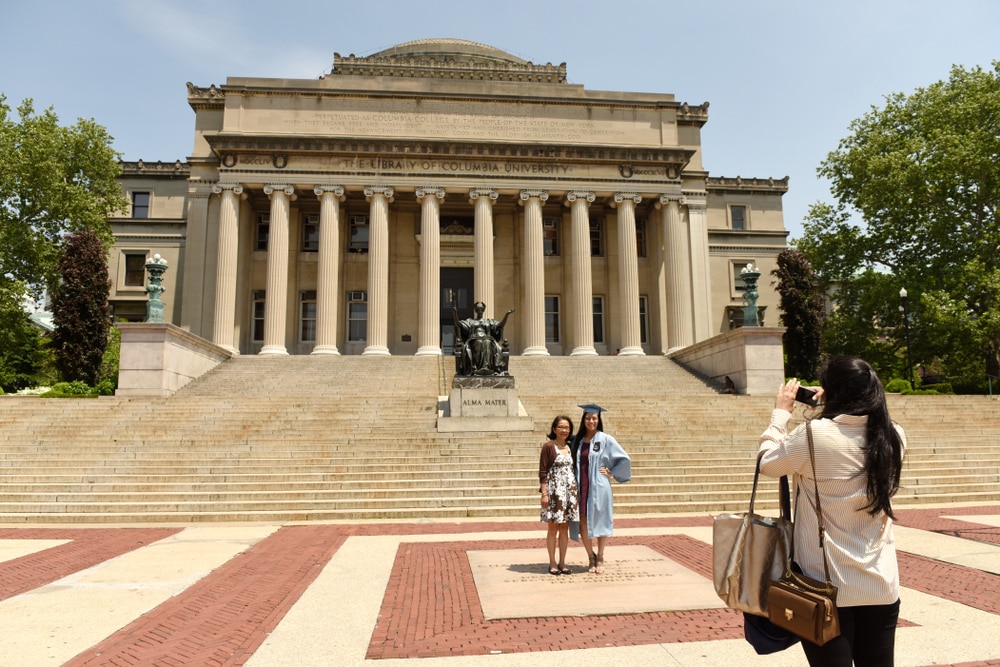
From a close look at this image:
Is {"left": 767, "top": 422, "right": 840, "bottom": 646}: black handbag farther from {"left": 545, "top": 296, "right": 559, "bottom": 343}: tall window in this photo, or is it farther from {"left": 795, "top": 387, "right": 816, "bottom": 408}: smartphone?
{"left": 545, "top": 296, "right": 559, "bottom": 343}: tall window

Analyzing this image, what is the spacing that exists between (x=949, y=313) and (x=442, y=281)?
82.7 feet

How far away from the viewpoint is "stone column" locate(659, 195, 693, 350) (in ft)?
121

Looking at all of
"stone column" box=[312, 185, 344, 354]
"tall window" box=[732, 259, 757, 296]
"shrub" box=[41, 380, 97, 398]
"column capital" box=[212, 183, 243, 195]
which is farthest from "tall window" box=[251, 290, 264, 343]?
"tall window" box=[732, 259, 757, 296]

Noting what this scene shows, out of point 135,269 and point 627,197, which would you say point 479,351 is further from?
point 135,269

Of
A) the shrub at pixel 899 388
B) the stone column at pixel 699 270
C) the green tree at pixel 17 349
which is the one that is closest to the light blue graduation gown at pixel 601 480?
the shrub at pixel 899 388

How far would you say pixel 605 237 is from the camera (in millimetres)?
40562

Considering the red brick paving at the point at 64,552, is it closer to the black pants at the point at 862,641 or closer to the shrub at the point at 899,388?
the black pants at the point at 862,641

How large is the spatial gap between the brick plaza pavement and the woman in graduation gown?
1.33 feet

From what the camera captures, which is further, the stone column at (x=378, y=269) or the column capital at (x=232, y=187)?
the column capital at (x=232, y=187)

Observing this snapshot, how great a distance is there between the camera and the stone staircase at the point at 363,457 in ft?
42.6

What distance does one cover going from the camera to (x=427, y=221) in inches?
1421

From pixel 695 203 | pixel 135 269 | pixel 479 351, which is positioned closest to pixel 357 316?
pixel 135 269

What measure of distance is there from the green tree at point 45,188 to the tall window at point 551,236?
24.0m

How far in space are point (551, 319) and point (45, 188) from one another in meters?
27.1
